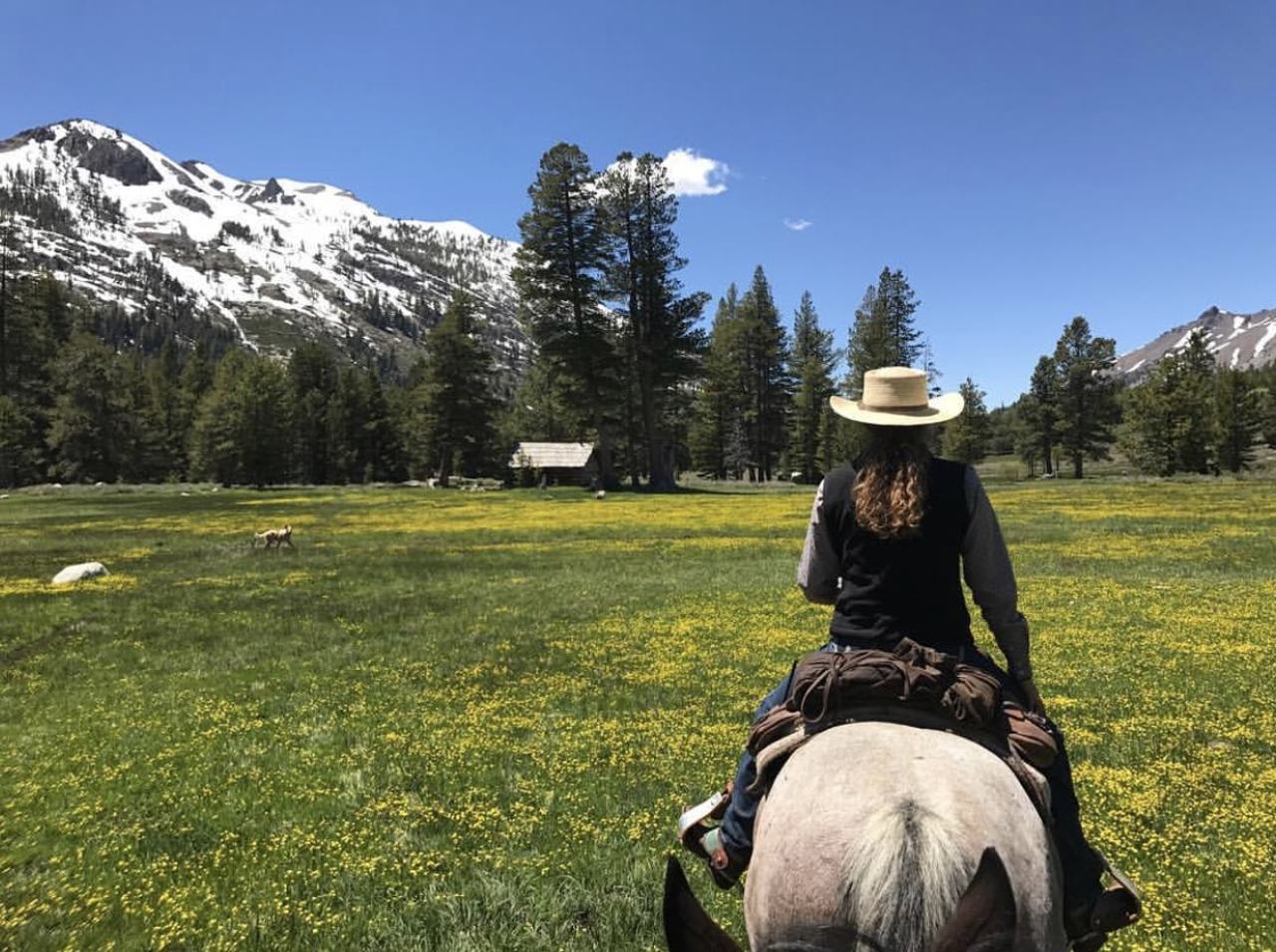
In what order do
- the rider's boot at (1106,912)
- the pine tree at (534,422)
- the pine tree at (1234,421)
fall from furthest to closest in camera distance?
the pine tree at (534,422), the pine tree at (1234,421), the rider's boot at (1106,912)

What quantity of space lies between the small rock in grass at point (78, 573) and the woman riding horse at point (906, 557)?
21.0m

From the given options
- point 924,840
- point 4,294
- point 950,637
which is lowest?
point 924,840

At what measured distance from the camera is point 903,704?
8.85 feet

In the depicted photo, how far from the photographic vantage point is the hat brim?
3227 mm

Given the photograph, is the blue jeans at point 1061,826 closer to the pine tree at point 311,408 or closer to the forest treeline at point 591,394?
the forest treeline at point 591,394

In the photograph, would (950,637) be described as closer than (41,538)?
Yes

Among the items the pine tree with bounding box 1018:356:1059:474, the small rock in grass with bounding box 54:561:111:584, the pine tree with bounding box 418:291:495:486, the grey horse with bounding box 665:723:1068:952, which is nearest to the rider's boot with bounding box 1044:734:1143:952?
the grey horse with bounding box 665:723:1068:952

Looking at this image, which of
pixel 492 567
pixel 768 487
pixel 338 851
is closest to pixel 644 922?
pixel 338 851

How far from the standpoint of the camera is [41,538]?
27.8 m

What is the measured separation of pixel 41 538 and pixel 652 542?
2340 cm

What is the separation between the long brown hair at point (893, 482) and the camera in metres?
3.10

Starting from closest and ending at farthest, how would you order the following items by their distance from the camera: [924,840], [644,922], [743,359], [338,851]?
1. [924,840]
2. [644,922]
3. [338,851]
4. [743,359]

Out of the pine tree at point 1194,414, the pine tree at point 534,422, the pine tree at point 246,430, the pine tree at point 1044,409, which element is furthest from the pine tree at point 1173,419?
the pine tree at point 246,430

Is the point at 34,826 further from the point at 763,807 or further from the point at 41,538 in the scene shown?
the point at 41,538
